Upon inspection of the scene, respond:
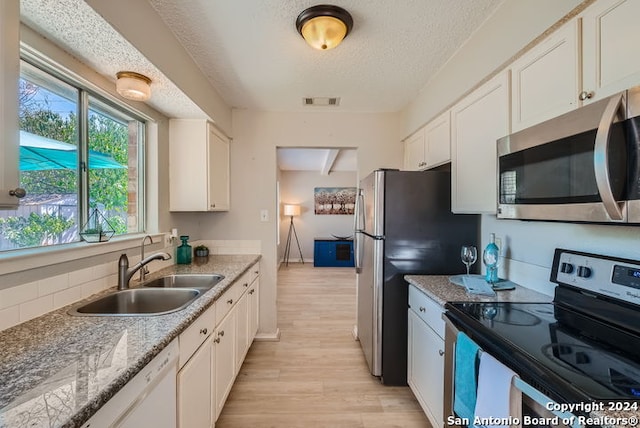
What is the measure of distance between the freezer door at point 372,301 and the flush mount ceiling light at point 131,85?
1.70 meters

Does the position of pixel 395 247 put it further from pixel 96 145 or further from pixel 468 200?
pixel 96 145

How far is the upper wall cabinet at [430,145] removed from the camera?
2.01 m

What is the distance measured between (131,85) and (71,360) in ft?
4.35

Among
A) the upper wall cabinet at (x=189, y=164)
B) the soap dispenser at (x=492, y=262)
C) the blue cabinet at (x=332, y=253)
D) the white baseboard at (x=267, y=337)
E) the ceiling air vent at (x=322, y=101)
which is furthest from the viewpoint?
the blue cabinet at (x=332, y=253)

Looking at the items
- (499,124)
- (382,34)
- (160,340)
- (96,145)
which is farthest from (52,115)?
(499,124)

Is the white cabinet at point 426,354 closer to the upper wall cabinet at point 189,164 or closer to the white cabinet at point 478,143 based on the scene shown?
the white cabinet at point 478,143

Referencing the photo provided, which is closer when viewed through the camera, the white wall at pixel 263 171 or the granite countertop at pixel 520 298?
the granite countertop at pixel 520 298

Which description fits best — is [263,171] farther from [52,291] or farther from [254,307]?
[52,291]

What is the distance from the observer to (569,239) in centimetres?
131

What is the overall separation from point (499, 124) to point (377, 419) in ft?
6.22

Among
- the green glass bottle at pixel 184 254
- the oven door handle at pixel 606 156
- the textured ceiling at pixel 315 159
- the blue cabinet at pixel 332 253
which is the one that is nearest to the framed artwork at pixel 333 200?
the textured ceiling at pixel 315 159

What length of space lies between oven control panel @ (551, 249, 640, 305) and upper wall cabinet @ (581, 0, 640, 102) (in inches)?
25.1

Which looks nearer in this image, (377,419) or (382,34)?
(382,34)

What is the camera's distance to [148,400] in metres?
0.90
